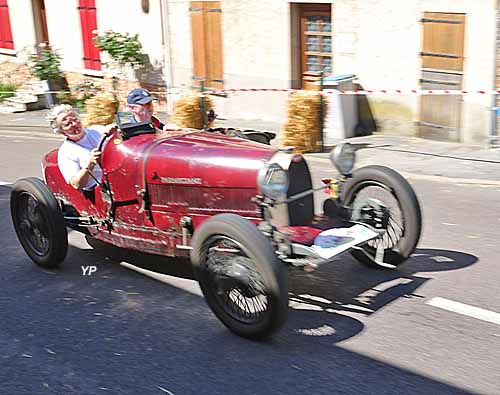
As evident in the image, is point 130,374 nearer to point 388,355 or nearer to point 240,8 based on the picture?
point 388,355

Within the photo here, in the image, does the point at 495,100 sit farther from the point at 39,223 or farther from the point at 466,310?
the point at 39,223

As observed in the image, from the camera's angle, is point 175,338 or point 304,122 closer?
point 175,338

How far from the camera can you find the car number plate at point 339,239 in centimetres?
480

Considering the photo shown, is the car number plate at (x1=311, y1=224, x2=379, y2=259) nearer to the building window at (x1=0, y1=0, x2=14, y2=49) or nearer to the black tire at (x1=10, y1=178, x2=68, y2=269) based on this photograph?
the black tire at (x1=10, y1=178, x2=68, y2=269)

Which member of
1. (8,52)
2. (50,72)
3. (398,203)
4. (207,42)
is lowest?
(398,203)

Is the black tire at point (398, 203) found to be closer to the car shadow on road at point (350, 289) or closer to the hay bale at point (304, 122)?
the car shadow on road at point (350, 289)

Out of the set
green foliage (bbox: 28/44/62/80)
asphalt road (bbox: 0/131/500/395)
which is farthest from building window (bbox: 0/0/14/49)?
asphalt road (bbox: 0/131/500/395)

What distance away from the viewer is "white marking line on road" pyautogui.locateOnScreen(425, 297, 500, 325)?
15.9ft

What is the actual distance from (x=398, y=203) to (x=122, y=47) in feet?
37.9

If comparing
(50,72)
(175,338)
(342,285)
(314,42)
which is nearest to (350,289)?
(342,285)

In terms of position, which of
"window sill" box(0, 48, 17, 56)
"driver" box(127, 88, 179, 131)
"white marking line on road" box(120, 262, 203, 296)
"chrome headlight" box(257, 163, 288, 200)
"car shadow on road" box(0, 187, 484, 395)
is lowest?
"car shadow on road" box(0, 187, 484, 395)

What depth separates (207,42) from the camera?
48.2ft

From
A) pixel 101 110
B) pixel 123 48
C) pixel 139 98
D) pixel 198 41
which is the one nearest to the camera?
pixel 139 98

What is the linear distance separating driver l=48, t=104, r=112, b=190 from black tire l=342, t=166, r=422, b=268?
2.05 m
